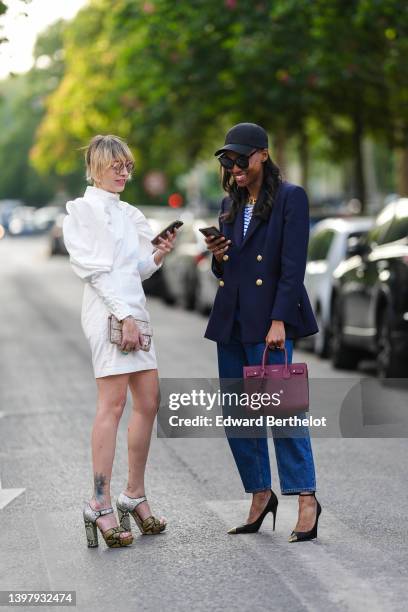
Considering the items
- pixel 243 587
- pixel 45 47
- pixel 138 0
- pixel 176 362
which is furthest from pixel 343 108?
pixel 45 47

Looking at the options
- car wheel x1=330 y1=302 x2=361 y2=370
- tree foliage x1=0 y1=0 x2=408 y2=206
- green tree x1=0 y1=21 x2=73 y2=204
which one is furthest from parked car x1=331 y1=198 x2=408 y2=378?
green tree x1=0 y1=21 x2=73 y2=204

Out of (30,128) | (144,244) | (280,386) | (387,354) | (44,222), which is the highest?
(30,128)

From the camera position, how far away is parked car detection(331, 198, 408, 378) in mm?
13367

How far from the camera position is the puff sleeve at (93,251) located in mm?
6781

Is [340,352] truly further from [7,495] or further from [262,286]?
[262,286]

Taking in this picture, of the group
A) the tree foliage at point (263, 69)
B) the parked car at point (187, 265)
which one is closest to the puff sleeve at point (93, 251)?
the tree foliage at point (263, 69)

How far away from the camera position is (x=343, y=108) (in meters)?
31.4

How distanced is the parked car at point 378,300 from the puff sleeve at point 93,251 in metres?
6.74

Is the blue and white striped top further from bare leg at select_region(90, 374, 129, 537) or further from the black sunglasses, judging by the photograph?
bare leg at select_region(90, 374, 129, 537)

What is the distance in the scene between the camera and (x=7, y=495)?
8320 mm

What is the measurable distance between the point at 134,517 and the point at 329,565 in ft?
3.64

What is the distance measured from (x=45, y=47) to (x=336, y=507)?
227ft

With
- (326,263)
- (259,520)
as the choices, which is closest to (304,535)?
(259,520)

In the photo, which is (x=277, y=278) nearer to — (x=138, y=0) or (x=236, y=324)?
(x=236, y=324)
